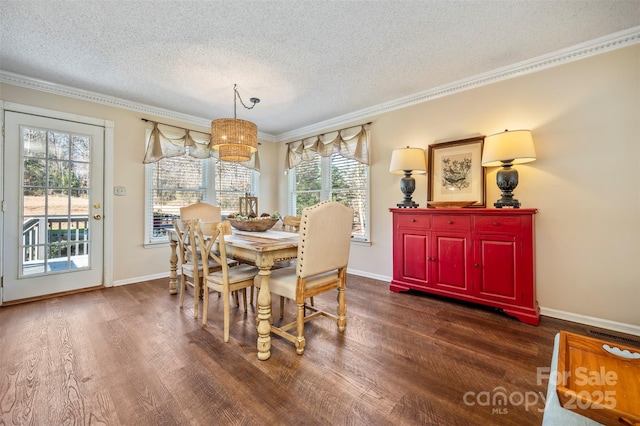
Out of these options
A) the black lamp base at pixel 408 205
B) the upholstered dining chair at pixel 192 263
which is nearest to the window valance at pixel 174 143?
the upholstered dining chair at pixel 192 263

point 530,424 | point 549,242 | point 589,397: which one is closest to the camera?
point 589,397

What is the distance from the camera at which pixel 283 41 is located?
242 cm

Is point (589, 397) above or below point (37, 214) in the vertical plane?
below

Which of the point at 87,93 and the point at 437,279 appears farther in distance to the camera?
the point at 87,93

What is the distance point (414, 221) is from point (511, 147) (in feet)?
3.90

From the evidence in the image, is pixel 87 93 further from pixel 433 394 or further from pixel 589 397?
pixel 589 397

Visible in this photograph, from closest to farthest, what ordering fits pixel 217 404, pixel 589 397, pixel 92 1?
pixel 589 397
pixel 217 404
pixel 92 1

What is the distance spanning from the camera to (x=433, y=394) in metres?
1.58

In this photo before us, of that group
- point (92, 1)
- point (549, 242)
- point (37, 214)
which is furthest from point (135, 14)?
point (549, 242)

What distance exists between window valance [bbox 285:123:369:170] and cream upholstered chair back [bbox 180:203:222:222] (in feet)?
5.49

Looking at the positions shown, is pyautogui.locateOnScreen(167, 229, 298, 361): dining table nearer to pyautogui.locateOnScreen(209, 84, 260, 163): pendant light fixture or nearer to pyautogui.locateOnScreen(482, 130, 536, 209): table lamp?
pyautogui.locateOnScreen(209, 84, 260, 163): pendant light fixture

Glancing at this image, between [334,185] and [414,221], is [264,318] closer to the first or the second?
[414,221]

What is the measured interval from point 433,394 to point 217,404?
121cm

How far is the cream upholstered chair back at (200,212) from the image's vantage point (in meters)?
3.76
